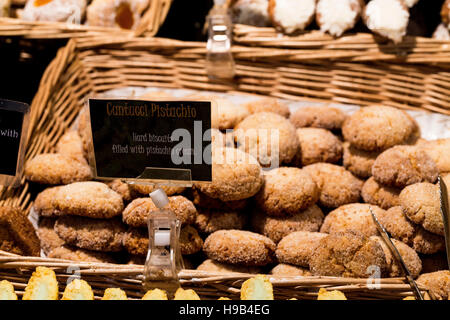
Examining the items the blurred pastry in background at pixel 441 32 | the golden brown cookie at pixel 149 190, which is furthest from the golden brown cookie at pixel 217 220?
the blurred pastry in background at pixel 441 32

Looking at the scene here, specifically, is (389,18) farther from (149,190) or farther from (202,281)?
(202,281)

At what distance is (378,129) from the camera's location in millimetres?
1606

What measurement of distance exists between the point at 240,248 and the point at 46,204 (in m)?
0.65

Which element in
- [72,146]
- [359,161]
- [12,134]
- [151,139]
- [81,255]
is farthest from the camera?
[72,146]

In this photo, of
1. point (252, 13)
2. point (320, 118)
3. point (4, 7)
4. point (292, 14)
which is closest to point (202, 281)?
point (320, 118)

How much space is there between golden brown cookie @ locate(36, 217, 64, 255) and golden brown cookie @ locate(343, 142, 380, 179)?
971 mm

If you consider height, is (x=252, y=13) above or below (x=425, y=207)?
above

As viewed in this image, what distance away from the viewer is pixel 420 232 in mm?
1367

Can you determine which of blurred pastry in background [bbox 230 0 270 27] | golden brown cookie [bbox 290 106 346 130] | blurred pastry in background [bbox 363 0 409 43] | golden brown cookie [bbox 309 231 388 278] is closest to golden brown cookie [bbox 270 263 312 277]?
golden brown cookie [bbox 309 231 388 278]

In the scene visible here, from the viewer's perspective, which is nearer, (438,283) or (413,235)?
(438,283)

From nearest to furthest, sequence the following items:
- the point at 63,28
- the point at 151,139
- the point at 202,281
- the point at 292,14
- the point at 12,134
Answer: the point at 202,281 < the point at 151,139 < the point at 12,134 < the point at 292,14 < the point at 63,28

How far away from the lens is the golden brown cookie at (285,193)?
148cm
